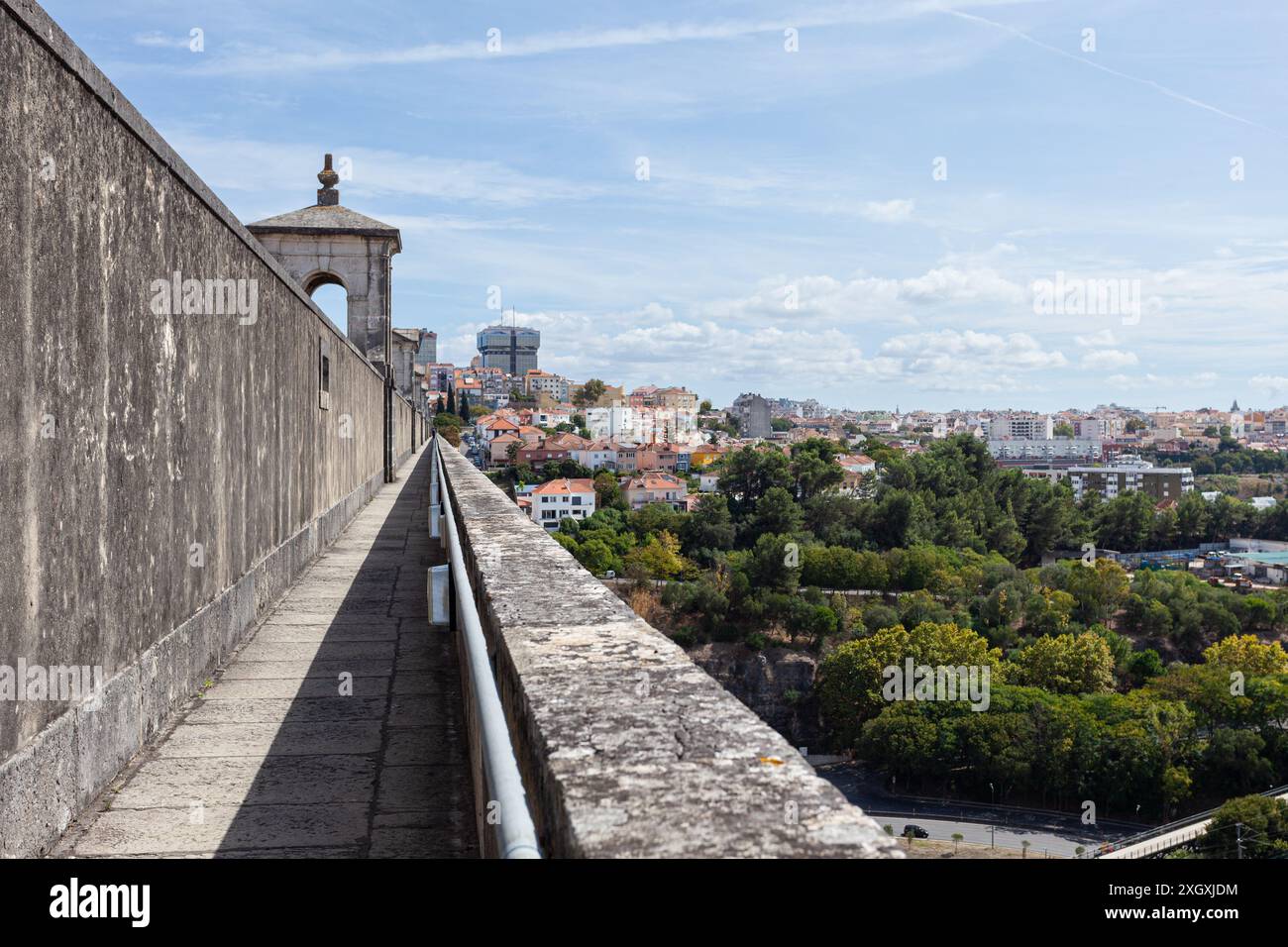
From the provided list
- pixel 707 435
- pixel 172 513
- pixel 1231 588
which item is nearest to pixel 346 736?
pixel 172 513

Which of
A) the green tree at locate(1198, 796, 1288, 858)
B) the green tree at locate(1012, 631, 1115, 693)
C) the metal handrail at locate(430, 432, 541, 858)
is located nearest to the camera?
the metal handrail at locate(430, 432, 541, 858)

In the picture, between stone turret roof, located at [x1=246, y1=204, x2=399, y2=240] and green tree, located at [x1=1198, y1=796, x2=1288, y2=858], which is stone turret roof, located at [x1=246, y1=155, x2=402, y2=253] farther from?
green tree, located at [x1=1198, y1=796, x2=1288, y2=858]

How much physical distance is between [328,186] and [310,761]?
1568 centimetres

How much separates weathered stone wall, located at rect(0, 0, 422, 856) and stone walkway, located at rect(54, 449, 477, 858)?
12 cm

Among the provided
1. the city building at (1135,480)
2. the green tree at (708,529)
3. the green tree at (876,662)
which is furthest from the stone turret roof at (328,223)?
the city building at (1135,480)

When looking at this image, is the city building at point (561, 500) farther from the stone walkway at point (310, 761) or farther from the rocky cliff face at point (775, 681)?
the stone walkway at point (310, 761)

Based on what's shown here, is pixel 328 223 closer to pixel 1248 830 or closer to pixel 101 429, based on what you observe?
pixel 101 429

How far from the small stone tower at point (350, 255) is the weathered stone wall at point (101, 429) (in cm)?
1198

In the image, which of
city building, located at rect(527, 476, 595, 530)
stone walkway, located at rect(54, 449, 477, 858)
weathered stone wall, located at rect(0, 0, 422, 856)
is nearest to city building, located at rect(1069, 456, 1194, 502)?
city building, located at rect(527, 476, 595, 530)

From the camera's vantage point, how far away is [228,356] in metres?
4.61

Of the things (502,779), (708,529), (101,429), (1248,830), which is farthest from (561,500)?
(502,779)

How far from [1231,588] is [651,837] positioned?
91.8 meters

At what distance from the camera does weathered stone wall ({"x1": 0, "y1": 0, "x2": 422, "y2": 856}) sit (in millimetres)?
2270

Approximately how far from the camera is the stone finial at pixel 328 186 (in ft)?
56.2
